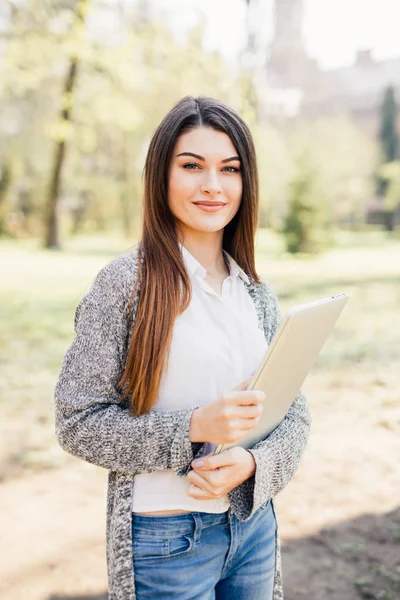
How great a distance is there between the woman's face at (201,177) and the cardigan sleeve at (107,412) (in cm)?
23

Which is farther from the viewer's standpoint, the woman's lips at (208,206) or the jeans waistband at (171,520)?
the woman's lips at (208,206)

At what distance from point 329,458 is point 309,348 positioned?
269 cm

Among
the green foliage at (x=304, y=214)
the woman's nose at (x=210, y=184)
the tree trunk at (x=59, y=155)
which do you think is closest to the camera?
the woman's nose at (x=210, y=184)

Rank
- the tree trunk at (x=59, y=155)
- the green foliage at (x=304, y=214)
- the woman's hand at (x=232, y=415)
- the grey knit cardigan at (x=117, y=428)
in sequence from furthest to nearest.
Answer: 1. the green foliage at (x=304, y=214)
2. the tree trunk at (x=59, y=155)
3. the grey knit cardigan at (x=117, y=428)
4. the woman's hand at (x=232, y=415)

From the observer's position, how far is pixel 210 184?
131 cm

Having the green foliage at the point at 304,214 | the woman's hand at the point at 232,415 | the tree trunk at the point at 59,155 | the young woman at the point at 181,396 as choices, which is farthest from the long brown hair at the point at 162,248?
the green foliage at the point at 304,214

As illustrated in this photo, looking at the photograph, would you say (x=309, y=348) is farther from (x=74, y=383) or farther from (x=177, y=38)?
(x=177, y=38)

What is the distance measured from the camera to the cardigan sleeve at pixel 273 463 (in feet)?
3.99

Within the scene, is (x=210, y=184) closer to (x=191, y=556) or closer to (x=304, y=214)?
(x=191, y=556)

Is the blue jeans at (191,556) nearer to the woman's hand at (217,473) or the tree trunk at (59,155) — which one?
the woman's hand at (217,473)

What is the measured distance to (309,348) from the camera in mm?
1265

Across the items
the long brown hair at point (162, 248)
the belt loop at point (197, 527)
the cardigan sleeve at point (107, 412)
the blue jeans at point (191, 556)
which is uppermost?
the long brown hair at point (162, 248)

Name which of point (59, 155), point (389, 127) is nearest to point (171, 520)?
point (59, 155)

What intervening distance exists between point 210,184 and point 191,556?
771 mm
